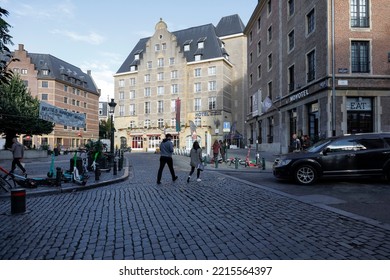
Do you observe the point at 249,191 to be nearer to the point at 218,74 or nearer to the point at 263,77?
the point at 263,77

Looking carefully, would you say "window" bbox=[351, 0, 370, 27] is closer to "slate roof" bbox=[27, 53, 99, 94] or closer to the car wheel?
the car wheel

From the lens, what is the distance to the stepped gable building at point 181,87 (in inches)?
2098

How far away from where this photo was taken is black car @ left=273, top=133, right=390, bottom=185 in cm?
914

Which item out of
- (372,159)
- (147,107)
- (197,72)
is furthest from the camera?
(147,107)

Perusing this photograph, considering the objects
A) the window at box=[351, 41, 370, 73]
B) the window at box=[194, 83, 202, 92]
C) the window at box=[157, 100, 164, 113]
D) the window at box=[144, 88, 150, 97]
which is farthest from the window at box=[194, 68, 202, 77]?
the window at box=[351, 41, 370, 73]

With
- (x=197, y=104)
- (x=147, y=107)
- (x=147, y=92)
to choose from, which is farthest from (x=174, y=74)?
(x=147, y=107)

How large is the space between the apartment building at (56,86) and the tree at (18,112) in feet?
87.7

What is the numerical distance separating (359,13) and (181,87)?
128 ft

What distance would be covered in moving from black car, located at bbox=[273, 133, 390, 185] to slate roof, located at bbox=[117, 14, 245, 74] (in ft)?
152

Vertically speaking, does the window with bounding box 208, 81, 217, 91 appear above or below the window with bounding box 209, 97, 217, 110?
above

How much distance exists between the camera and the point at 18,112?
27.9 m

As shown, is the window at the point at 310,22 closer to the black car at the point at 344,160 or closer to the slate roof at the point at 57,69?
the black car at the point at 344,160

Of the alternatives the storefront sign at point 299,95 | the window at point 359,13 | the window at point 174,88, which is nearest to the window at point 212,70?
the window at point 174,88

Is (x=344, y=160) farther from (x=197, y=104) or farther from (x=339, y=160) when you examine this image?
(x=197, y=104)
